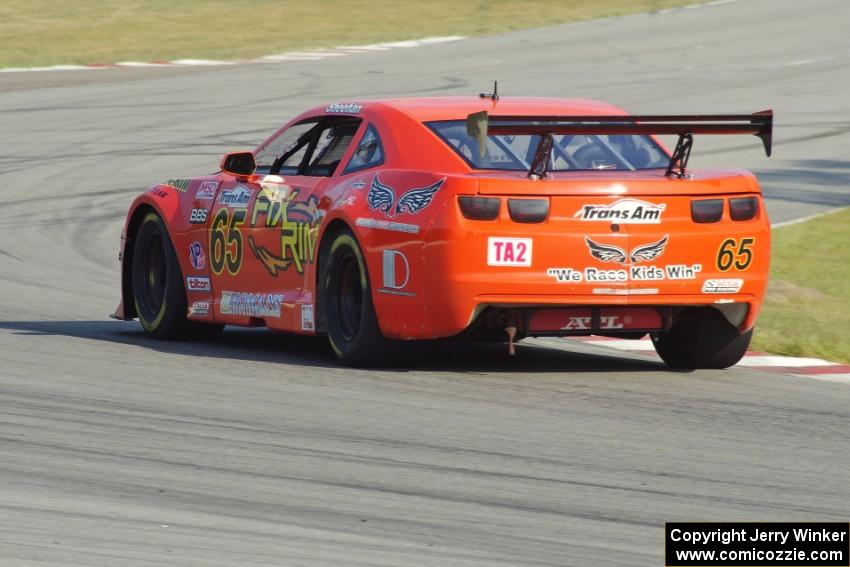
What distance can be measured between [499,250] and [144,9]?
117 ft

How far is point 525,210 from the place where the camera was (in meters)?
7.90

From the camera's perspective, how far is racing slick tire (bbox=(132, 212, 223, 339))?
998 centimetres

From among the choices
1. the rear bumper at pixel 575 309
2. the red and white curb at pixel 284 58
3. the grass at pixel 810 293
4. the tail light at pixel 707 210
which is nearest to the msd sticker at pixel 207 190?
the rear bumper at pixel 575 309

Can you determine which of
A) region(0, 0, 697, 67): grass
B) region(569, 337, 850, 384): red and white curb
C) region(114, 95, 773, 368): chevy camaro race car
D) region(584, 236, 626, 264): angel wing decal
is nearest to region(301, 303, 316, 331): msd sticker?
region(114, 95, 773, 368): chevy camaro race car

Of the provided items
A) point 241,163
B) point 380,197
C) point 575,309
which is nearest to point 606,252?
point 575,309

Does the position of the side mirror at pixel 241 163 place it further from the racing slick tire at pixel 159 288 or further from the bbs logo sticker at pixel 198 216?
the racing slick tire at pixel 159 288

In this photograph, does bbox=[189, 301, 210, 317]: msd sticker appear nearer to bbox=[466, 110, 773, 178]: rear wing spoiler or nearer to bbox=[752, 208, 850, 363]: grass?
bbox=[466, 110, 773, 178]: rear wing spoiler

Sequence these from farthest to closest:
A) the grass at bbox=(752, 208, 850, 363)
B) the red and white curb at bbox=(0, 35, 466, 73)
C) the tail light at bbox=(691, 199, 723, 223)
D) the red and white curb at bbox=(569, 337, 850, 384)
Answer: the red and white curb at bbox=(0, 35, 466, 73) → the grass at bbox=(752, 208, 850, 363) → the red and white curb at bbox=(569, 337, 850, 384) → the tail light at bbox=(691, 199, 723, 223)

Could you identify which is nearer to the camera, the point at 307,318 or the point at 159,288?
the point at 307,318

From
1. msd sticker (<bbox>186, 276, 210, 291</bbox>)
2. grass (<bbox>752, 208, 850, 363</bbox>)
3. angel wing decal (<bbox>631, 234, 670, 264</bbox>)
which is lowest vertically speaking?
grass (<bbox>752, 208, 850, 363</bbox>)

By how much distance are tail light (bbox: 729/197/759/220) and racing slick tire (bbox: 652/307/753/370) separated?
639mm

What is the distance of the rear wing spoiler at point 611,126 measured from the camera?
25.3 ft

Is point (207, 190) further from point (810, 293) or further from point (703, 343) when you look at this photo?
point (810, 293)

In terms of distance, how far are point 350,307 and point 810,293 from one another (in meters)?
4.76
